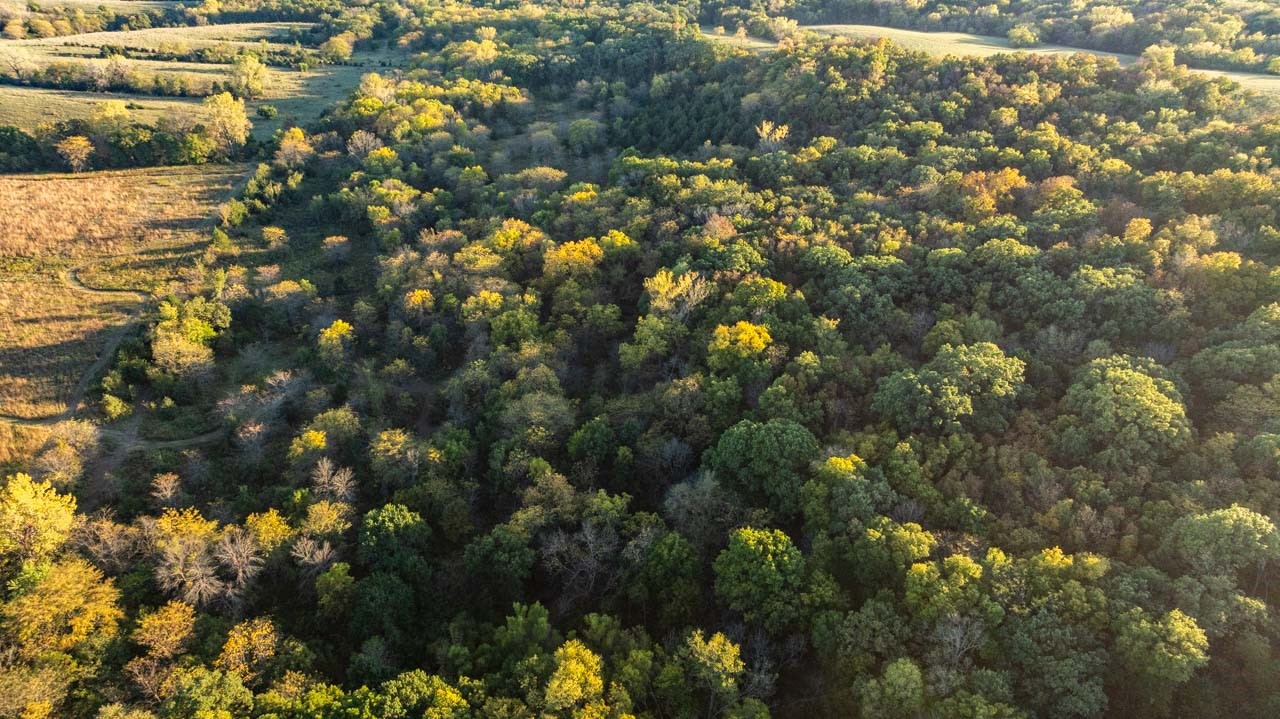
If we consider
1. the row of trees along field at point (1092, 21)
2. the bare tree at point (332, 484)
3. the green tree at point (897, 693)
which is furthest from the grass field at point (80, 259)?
the row of trees along field at point (1092, 21)

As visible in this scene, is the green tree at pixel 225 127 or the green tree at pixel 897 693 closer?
the green tree at pixel 897 693

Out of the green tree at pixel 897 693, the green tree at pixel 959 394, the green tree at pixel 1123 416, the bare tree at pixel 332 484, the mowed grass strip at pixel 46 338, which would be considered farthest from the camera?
the mowed grass strip at pixel 46 338

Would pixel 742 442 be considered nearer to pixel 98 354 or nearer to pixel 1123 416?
pixel 1123 416

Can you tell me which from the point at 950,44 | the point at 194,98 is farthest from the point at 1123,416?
the point at 194,98

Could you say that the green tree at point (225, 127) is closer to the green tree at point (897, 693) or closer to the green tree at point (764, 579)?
the green tree at point (764, 579)

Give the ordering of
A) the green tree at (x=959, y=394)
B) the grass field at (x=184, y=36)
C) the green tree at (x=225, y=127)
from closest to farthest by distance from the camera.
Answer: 1. the green tree at (x=959, y=394)
2. the green tree at (x=225, y=127)
3. the grass field at (x=184, y=36)

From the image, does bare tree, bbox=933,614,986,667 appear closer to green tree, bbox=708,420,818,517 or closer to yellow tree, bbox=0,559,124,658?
green tree, bbox=708,420,818,517

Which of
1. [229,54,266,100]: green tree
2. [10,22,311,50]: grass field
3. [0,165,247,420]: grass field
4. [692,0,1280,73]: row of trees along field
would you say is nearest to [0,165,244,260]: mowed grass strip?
[0,165,247,420]: grass field
